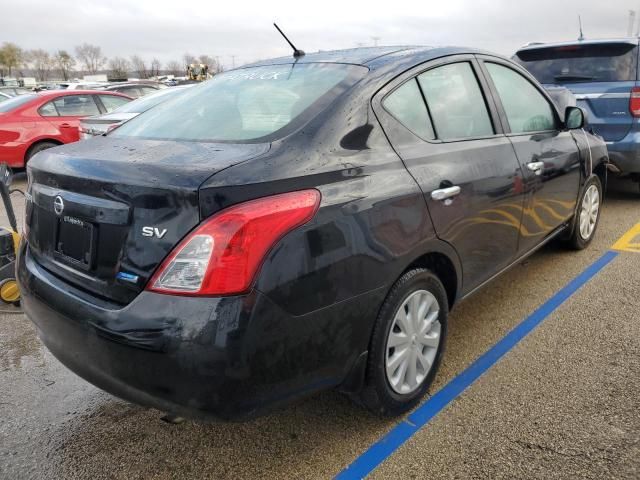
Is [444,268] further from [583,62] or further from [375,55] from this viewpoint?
[583,62]

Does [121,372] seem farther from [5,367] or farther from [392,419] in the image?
[5,367]

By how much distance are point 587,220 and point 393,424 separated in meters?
3.07

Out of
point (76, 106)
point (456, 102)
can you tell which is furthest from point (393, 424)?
point (76, 106)

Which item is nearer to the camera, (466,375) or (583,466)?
(583,466)

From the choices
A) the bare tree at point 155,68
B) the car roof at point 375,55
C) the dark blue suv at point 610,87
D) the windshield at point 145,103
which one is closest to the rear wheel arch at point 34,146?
the windshield at point 145,103

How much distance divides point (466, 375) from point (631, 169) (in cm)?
426

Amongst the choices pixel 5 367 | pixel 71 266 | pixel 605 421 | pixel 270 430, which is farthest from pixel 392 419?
pixel 5 367

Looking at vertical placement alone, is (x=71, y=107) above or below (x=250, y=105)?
above

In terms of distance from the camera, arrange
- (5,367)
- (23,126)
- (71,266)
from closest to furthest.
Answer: (71,266), (5,367), (23,126)

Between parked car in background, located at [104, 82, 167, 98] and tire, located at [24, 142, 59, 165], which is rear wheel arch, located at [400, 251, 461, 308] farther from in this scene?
parked car in background, located at [104, 82, 167, 98]

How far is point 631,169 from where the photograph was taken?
581 centimetres

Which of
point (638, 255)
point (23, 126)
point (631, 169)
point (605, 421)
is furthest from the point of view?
point (23, 126)

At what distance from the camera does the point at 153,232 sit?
5.86 ft

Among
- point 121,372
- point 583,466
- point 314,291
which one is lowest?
point 583,466
